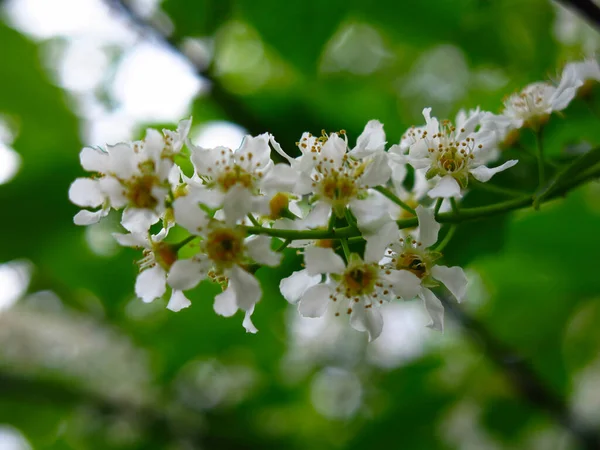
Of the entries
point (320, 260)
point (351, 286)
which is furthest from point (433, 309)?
point (320, 260)

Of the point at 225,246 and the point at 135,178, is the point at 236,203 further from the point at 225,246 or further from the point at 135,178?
the point at 135,178

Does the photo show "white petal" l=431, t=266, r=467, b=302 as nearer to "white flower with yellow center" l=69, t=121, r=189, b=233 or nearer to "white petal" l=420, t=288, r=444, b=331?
"white petal" l=420, t=288, r=444, b=331

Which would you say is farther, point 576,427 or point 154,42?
point 576,427

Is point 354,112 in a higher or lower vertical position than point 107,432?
higher

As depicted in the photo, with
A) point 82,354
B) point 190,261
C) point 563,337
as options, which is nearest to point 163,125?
point 190,261

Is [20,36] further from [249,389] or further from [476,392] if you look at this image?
[476,392]

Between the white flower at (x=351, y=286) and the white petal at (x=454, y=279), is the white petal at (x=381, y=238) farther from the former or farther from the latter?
the white petal at (x=454, y=279)

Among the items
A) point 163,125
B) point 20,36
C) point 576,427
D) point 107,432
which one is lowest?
point 107,432

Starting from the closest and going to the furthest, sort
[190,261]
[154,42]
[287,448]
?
[190,261], [154,42], [287,448]
